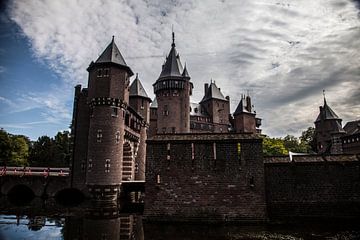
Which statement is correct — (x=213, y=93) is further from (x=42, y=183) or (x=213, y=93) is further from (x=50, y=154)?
(x=42, y=183)

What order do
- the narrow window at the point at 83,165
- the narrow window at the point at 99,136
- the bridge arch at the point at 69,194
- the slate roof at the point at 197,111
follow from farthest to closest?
1. the slate roof at the point at 197,111
2. the bridge arch at the point at 69,194
3. the narrow window at the point at 83,165
4. the narrow window at the point at 99,136

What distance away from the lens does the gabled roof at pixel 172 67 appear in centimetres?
4375

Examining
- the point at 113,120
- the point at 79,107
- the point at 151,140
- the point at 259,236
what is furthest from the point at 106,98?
the point at 259,236

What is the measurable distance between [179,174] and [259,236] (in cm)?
624

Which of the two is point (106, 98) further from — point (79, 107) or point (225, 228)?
point (225, 228)

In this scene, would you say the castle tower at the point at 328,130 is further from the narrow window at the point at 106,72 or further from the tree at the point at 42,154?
the tree at the point at 42,154

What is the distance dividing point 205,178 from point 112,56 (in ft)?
57.1

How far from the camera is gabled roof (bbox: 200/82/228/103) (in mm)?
60506

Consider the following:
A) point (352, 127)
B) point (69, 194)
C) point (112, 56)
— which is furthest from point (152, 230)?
point (352, 127)

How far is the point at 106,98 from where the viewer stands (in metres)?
26.0

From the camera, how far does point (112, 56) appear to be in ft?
90.0

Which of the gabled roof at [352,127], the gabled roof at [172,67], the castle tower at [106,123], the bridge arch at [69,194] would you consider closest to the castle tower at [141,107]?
the gabled roof at [172,67]

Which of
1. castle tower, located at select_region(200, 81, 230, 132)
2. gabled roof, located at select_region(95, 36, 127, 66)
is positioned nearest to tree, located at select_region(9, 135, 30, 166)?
gabled roof, located at select_region(95, 36, 127, 66)

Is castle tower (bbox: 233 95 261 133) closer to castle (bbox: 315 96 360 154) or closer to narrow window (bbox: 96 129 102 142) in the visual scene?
castle (bbox: 315 96 360 154)
